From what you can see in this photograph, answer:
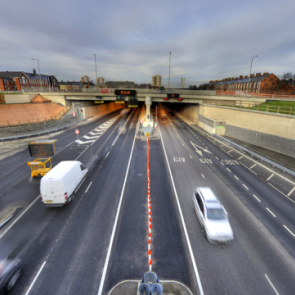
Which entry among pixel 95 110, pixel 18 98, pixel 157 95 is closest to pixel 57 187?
pixel 157 95

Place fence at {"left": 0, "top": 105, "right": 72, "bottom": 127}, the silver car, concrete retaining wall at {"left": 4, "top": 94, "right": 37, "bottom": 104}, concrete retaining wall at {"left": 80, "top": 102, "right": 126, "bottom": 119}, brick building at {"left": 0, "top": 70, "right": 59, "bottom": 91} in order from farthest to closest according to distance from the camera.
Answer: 1. brick building at {"left": 0, "top": 70, "right": 59, "bottom": 91}
2. concrete retaining wall at {"left": 80, "top": 102, "right": 126, "bottom": 119}
3. concrete retaining wall at {"left": 4, "top": 94, "right": 37, "bottom": 104}
4. fence at {"left": 0, "top": 105, "right": 72, "bottom": 127}
5. the silver car

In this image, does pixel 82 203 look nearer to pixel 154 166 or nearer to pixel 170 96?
pixel 154 166

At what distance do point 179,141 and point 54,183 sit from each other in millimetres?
21092

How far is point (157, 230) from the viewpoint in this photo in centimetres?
1010

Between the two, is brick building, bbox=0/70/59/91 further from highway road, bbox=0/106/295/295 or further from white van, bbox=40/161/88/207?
white van, bbox=40/161/88/207

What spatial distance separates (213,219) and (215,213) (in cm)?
41

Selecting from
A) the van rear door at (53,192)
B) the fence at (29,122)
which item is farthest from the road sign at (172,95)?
the van rear door at (53,192)

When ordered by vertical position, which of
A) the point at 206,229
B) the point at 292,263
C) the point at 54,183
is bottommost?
the point at 292,263

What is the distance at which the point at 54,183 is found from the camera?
35.7 ft

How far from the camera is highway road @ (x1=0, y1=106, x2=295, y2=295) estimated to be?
7425 millimetres

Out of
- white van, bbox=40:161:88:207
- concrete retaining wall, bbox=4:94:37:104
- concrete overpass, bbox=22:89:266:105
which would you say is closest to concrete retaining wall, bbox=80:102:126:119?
concrete overpass, bbox=22:89:266:105

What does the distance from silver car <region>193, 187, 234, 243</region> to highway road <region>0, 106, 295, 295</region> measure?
0.64 metres

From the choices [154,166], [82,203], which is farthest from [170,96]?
[82,203]

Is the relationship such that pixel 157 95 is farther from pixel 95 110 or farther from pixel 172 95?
pixel 95 110
